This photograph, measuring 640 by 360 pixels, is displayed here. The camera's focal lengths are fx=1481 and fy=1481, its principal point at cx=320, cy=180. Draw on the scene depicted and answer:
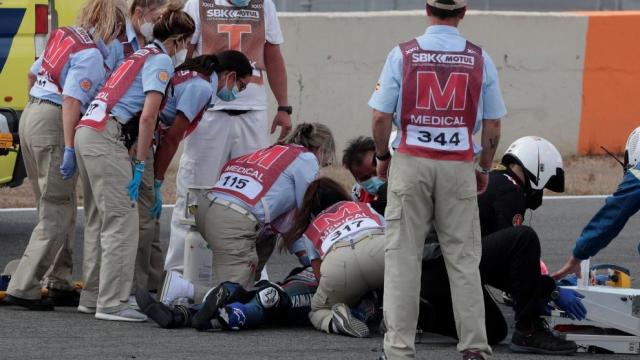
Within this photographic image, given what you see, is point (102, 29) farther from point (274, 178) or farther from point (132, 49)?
point (274, 178)

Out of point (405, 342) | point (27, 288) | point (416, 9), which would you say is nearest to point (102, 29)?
point (27, 288)

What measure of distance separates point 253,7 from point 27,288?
2.24 m

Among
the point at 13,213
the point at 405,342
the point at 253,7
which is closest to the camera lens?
Answer: the point at 405,342

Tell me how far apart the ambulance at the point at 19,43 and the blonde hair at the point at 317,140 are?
2.61 meters

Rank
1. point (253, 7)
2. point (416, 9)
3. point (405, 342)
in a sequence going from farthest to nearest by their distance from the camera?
point (416, 9) < point (253, 7) < point (405, 342)

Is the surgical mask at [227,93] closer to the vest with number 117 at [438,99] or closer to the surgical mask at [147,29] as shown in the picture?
the surgical mask at [147,29]

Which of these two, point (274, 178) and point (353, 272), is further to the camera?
point (274, 178)

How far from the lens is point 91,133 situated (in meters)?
7.80

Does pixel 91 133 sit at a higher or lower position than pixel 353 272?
higher

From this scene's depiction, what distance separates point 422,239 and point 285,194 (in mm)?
1534

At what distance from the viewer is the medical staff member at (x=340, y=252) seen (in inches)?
299

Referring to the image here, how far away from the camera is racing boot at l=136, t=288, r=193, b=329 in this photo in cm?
766

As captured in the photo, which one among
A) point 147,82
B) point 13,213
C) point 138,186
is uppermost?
point 147,82

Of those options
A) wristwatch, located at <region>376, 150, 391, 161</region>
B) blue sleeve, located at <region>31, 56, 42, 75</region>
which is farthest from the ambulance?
wristwatch, located at <region>376, 150, 391, 161</region>
